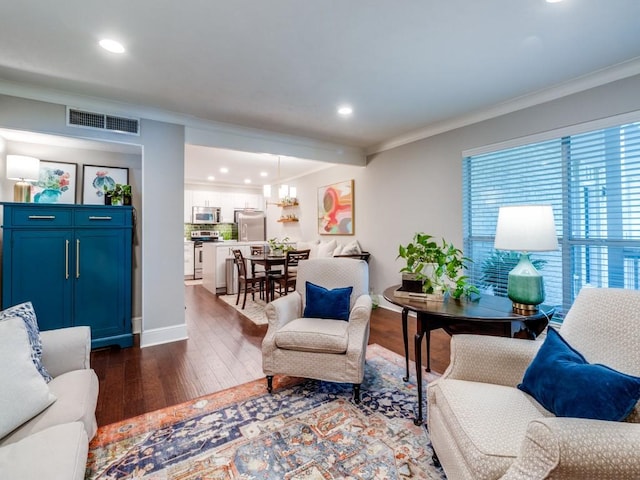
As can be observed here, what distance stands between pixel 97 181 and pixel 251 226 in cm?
479

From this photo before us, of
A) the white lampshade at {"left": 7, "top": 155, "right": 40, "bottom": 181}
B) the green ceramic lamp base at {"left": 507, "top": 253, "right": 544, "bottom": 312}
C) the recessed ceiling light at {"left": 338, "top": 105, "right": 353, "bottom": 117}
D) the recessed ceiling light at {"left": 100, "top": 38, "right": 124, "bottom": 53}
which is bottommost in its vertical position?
the green ceramic lamp base at {"left": 507, "top": 253, "right": 544, "bottom": 312}

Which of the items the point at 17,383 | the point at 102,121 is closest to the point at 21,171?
the point at 102,121

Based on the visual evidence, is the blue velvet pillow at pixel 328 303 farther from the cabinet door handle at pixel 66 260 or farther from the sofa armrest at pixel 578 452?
the cabinet door handle at pixel 66 260

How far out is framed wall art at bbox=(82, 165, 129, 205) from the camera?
3.41 meters

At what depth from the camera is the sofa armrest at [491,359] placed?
1.48 metres

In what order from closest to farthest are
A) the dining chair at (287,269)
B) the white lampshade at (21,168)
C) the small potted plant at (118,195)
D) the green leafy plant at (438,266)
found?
the green leafy plant at (438,266)
the white lampshade at (21,168)
the small potted plant at (118,195)
the dining chair at (287,269)

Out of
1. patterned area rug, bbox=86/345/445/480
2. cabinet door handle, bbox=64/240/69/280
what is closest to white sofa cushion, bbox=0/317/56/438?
patterned area rug, bbox=86/345/445/480

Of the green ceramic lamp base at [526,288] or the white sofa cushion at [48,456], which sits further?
the green ceramic lamp base at [526,288]

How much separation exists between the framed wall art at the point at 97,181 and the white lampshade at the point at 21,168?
1.74 ft

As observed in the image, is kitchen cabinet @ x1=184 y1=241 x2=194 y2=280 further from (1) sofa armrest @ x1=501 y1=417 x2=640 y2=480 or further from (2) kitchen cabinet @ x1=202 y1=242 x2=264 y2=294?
(1) sofa armrest @ x1=501 y1=417 x2=640 y2=480

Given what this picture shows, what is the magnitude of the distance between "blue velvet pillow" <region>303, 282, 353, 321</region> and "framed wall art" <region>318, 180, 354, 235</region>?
9.55 feet

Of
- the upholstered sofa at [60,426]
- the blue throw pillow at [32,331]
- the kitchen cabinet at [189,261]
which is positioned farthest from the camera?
the kitchen cabinet at [189,261]

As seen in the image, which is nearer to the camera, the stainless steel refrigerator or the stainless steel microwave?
the stainless steel microwave

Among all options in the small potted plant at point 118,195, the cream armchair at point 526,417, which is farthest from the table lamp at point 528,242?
the small potted plant at point 118,195
